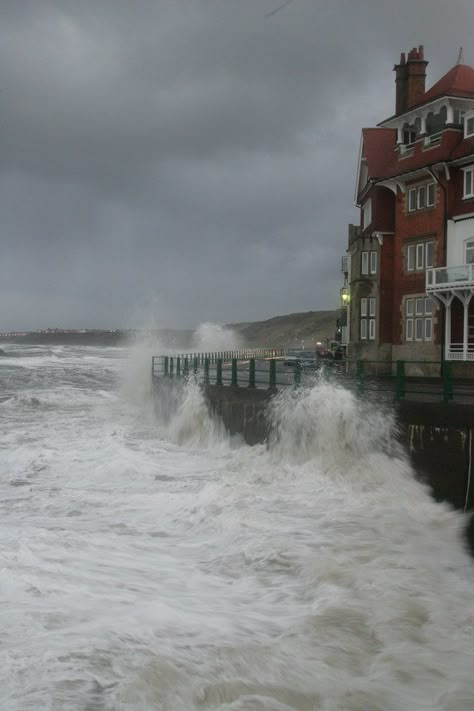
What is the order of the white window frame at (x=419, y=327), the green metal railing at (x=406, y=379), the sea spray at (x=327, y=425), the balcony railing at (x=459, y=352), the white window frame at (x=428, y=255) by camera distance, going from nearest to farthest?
1. the sea spray at (x=327, y=425)
2. the green metal railing at (x=406, y=379)
3. the balcony railing at (x=459, y=352)
4. the white window frame at (x=428, y=255)
5. the white window frame at (x=419, y=327)

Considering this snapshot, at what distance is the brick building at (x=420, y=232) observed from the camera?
875 inches

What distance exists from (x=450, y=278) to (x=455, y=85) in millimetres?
8477

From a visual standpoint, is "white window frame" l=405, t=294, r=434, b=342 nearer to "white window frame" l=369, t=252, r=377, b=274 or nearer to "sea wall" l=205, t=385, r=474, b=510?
"white window frame" l=369, t=252, r=377, b=274

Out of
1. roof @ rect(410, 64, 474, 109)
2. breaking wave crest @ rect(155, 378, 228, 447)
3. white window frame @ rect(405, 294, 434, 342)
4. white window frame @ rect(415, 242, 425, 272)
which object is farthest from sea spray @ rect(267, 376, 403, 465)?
roof @ rect(410, 64, 474, 109)

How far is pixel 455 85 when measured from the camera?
23.9 meters

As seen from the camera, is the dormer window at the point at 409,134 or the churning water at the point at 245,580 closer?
the churning water at the point at 245,580

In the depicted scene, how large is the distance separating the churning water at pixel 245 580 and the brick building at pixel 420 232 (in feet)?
31.0

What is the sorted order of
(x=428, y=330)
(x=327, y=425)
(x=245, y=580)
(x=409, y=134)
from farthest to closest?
1. (x=409, y=134)
2. (x=428, y=330)
3. (x=327, y=425)
4. (x=245, y=580)

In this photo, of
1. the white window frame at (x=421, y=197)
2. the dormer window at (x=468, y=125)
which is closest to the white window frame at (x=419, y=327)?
the white window frame at (x=421, y=197)

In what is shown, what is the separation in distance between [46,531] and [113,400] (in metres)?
26.3

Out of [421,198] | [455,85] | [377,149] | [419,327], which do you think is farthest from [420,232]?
[377,149]

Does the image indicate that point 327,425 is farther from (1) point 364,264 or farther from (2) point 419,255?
(1) point 364,264

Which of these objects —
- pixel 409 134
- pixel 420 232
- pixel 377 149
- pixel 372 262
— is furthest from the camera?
pixel 377 149

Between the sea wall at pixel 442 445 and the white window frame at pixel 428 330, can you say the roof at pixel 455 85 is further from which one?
the sea wall at pixel 442 445
